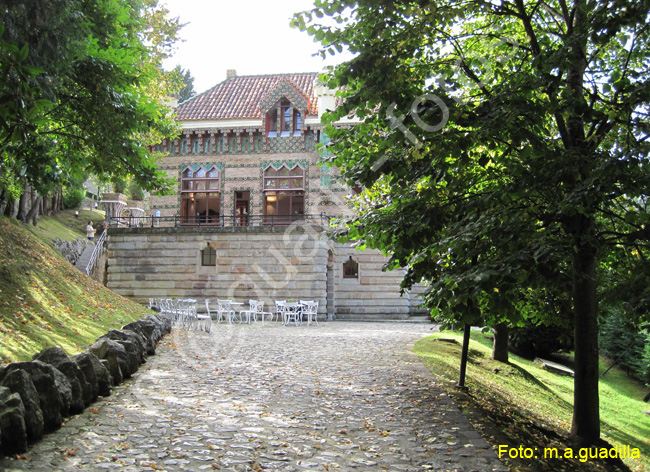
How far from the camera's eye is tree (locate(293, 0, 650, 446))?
5.55m

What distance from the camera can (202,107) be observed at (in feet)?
105

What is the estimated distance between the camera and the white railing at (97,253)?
25.9 metres

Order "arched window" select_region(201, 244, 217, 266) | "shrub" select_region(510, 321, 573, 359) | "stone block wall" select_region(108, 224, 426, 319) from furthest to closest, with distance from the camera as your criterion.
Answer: "arched window" select_region(201, 244, 217, 266)
"stone block wall" select_region(108, 224, 426, 319)
"shrub" select_region(510, 321, 573, 359)

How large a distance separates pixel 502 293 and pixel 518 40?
4.85m

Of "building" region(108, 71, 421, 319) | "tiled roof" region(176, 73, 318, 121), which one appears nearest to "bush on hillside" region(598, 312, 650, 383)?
"building" region(108, 71, 421, 319)

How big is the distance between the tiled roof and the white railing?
8415 millimetres

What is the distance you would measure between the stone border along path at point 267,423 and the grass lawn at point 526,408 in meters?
0.41

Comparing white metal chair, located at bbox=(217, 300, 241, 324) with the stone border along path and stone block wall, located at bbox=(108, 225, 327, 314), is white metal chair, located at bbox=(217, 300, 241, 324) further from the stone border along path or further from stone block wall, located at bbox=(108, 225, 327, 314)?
the stone border along path

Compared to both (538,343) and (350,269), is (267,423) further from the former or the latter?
(350,269)

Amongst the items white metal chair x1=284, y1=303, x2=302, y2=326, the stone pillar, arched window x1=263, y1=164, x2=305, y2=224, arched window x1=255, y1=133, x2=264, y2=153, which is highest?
arched window x1=255, y1=133, x2=264, y2=153

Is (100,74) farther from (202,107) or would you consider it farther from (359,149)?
(202,107)

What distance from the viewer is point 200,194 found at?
31188 mm

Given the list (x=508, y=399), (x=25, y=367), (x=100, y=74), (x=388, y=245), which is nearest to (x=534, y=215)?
(x=388, y=245)

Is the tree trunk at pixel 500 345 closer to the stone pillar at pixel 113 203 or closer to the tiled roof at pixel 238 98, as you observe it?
the tiled roof at pixel 238 98
